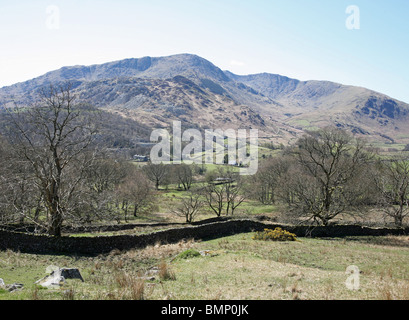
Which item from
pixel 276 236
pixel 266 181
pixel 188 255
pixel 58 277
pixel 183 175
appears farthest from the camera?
pixel 183 175

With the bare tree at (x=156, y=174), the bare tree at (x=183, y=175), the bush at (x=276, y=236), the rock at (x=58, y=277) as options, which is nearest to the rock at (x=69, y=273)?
the rock at (x=58, y=277)

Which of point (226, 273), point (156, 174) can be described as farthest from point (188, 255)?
point (156, 174)

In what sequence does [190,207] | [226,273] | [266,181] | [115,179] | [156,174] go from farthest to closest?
[156,174] → [266,181] → [115,179] → [190,207] → [226,273]

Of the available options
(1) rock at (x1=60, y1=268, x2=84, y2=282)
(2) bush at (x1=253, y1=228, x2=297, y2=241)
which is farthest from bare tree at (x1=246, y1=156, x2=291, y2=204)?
(1) rock at (x1=60, y1=268, x2=84, y2=282)

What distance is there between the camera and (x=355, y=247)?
2384 centimetres

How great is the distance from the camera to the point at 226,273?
1367cm

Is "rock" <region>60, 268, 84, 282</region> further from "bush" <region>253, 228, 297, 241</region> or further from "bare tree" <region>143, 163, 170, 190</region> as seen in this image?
"bare tree" <region>143, 163, 170, 190</region>

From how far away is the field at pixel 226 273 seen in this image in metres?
9.33

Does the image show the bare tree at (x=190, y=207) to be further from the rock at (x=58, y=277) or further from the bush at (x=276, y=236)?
the rock at (x=58, y=277)

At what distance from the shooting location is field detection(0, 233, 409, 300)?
9328 mm

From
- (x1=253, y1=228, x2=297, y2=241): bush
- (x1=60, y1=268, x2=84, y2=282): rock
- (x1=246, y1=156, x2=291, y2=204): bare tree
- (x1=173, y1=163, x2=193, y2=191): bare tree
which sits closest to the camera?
(x1=60, y1=268, x2=84, y2=282): rock

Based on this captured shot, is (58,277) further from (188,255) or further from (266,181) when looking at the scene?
(266,181)
